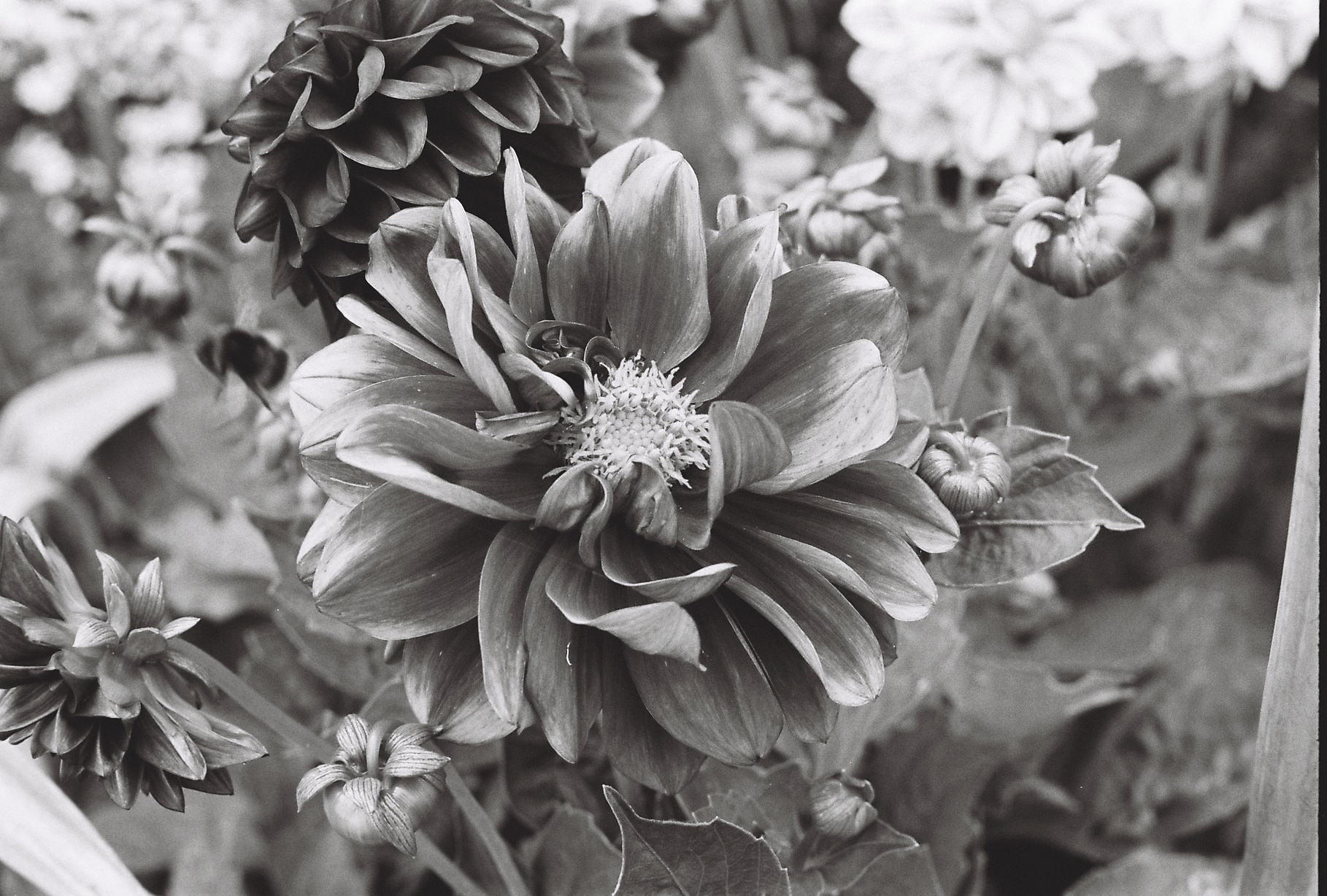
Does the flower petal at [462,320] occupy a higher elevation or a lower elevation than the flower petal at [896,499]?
higher

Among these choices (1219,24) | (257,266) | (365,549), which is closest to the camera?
(365,549)

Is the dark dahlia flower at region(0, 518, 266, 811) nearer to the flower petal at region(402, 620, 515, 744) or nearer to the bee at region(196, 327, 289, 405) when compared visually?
the flower petal at region(402, 620, 515, 744)

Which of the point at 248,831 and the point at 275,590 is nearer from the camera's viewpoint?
the point at 275,590

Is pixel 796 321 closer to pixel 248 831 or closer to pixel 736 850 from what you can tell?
pixel 736 850

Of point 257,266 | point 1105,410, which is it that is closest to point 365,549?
point 257,266

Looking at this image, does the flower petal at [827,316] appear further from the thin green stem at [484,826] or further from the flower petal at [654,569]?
the thin green stem at [484,826]

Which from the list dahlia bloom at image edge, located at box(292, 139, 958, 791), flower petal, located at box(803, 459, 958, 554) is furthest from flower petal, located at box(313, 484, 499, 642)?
flower petal, located at box(803, 459, 958, 554)

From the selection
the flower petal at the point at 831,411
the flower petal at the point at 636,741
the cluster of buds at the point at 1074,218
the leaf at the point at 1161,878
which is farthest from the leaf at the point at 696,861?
the leaf at the point at 1161,878

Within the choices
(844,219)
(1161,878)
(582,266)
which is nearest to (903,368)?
(844,219)
